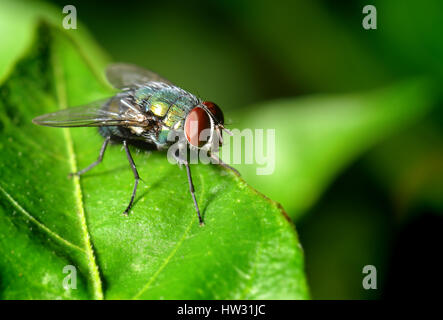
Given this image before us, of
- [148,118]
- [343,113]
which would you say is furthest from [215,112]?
[343,113]

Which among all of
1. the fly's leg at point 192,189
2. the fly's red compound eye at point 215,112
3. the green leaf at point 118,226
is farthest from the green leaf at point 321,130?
the green leaf at point 118,226

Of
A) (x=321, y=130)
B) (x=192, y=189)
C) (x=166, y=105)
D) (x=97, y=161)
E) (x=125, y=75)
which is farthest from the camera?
(x=125, y=75)

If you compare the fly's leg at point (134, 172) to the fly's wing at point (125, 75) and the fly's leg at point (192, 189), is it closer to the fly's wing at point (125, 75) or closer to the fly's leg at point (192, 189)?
the fly's leg at point (192, 189)

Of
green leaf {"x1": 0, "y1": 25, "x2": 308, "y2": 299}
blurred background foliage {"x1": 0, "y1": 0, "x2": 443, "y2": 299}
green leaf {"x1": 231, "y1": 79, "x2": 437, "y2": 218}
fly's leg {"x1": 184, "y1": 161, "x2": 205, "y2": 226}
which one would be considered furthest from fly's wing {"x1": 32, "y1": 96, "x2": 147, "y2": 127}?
blurred background foliage {"x1": 0, "y1": 0, "x2": 443, "y2": 299}

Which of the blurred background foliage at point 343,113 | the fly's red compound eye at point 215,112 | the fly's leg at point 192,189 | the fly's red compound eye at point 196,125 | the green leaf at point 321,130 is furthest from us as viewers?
the blurred background foliage at point 343,113

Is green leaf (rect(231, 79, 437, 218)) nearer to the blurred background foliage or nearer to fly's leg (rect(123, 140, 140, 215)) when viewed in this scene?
the blurred background foliage

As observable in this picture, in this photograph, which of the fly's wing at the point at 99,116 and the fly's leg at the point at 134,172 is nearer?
the fly's leg at the point at 134,172

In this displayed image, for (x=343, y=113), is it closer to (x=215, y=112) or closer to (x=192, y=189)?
(x=215, y=112)

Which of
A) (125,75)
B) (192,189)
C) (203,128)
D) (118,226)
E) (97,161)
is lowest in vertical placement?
(118,226)
